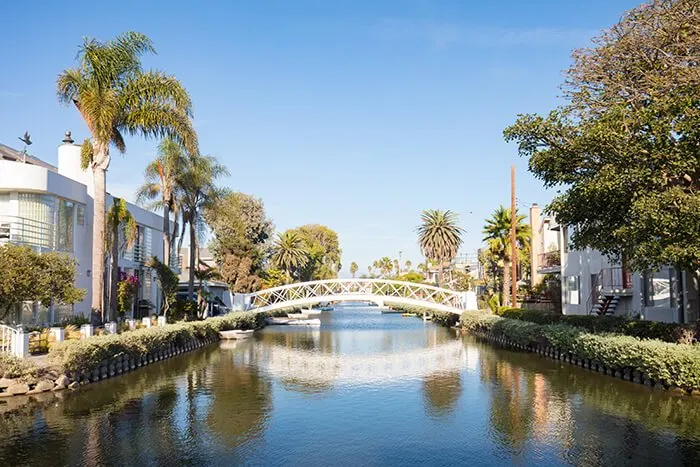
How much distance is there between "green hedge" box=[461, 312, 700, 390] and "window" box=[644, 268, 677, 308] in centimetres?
500

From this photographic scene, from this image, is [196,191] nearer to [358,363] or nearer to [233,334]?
[233,334]

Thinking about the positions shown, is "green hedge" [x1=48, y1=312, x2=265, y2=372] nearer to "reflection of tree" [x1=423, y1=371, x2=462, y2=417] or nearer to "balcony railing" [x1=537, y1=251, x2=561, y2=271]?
"reflection of tree" [x1=423, y1=371, x2=462, y2=417]

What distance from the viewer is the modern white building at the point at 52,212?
28.2 metres

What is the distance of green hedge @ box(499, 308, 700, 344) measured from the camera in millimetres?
22328

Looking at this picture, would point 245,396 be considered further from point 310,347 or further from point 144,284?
point 144,284

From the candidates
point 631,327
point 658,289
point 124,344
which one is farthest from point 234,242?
point 631,327

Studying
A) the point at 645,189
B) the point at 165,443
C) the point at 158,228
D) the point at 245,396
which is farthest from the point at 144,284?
the point at 645,189

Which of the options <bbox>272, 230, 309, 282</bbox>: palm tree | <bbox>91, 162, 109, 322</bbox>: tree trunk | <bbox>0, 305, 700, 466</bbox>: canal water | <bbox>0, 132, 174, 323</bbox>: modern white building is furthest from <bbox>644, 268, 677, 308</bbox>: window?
<bbox>272, 230, 309, 282</bbox>: palm tree

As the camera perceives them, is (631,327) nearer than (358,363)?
Yes

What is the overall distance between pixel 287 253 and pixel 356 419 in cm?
6441

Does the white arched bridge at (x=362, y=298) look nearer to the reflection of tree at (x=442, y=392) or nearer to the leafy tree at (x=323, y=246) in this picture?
the reflection of tree at (x=442, y=392)

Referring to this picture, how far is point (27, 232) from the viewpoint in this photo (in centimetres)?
2877

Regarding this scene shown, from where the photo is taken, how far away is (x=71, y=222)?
32.4 metres

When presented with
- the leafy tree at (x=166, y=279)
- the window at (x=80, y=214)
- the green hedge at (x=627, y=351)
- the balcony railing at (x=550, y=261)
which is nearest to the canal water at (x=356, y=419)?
the green hedge at (x=627, y=351)
